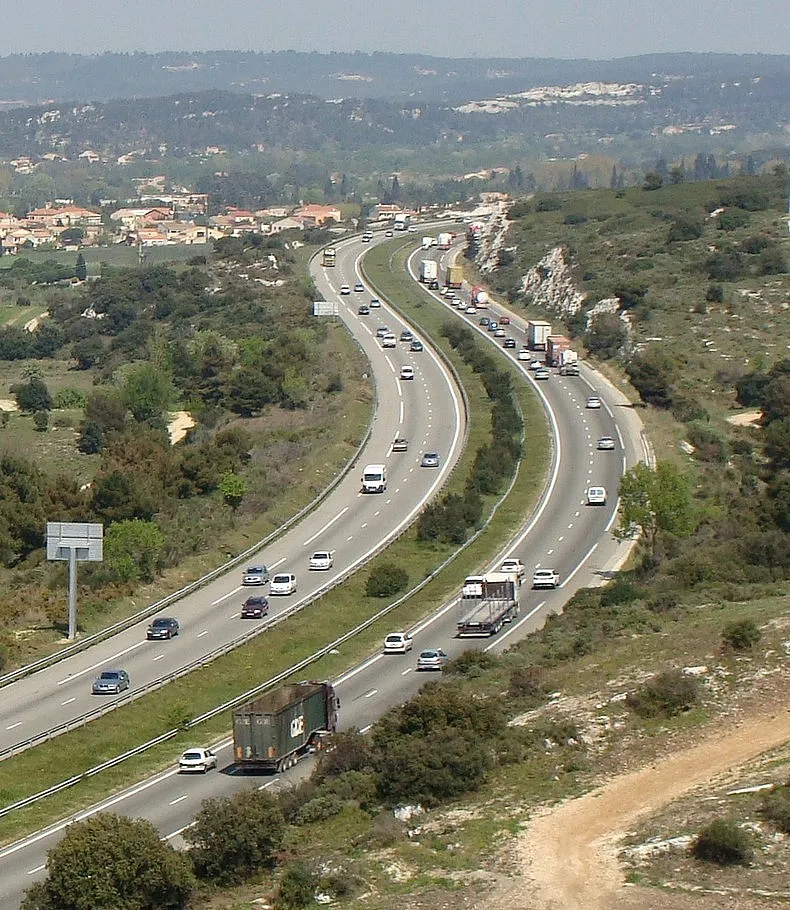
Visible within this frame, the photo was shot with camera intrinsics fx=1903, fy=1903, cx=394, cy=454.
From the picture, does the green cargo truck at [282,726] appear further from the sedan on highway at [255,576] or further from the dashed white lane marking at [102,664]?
the sedan on highway at [255,576]

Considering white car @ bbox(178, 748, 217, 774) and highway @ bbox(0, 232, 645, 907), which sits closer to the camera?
highway @ bbox(0, 232, 645, 907)

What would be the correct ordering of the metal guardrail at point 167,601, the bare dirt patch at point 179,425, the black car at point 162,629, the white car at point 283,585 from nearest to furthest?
the metal guardrail at point 167,601 < the black car at point 162,629 < the white car at point 283,585 < the bare dirt patch at point 179,425

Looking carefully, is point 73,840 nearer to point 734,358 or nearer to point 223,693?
point 223,693

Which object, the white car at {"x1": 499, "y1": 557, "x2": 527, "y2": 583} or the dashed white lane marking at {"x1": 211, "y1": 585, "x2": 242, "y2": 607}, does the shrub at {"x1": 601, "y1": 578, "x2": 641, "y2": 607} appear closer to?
the white car at {"x1": 499, "y1": 557, "x2": 527, "y2": 583}

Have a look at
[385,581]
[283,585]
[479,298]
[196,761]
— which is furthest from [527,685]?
[479,298]

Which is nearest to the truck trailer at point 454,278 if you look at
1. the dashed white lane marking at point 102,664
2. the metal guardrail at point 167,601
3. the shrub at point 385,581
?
the metal guardrail at point 167,601

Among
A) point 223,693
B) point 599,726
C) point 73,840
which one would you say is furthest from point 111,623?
point 73,840

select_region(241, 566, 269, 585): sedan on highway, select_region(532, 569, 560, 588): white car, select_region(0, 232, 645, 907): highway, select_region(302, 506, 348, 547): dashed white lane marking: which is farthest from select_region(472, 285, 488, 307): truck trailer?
select_region(532, 569, 560, 588): white car
